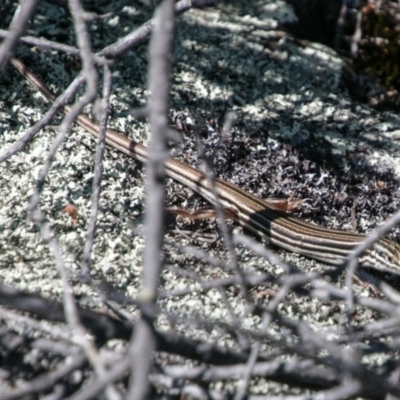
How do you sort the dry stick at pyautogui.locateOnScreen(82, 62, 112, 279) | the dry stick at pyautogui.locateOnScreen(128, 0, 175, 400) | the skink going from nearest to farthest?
the dry stick at pyautogui.locateOnScreen(128, 0, 175, 400), the dry stick at pyautogui.locateOnScreen(82, 62, 112, 279), the skink

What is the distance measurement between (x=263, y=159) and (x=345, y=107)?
605mm

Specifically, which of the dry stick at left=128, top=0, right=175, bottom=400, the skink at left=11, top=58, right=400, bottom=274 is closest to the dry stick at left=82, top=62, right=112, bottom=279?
the skink at left=11, top=58, right=400, bottom=274

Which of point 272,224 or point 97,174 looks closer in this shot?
point 97,174

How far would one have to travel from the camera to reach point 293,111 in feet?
11.0

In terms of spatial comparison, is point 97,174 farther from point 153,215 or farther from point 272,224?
point 153,215

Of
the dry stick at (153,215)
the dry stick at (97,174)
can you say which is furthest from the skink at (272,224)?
the dry stick at (153,215)

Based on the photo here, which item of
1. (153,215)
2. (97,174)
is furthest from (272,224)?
(153,215)

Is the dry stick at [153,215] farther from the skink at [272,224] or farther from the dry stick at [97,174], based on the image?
the skink at [272,224]

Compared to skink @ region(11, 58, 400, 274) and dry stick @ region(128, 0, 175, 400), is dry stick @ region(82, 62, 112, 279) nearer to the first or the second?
skink @ region(11, 58, 400, 274)

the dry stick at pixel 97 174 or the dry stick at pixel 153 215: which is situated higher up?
the dry stick at pixel 97 174

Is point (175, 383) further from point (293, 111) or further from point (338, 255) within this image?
point (293, 111)

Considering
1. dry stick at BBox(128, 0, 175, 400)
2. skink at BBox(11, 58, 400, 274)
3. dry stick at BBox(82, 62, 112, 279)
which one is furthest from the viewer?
skink at BBox(11, 58, 400, 274)

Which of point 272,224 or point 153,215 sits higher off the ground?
point 272,224

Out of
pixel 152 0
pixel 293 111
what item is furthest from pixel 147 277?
pixel 152 0
